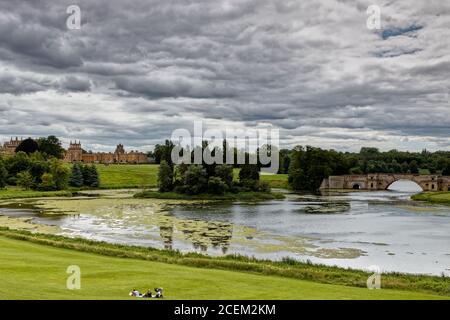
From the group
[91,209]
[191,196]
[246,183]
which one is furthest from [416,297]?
[246,183]

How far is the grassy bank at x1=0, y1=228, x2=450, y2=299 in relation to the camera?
608 inches

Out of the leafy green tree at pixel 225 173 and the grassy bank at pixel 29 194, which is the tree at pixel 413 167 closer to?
the leafy green tree at pixel 225 173

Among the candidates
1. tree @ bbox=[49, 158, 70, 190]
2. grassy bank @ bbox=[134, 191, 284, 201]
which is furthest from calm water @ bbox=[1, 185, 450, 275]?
tree @ bbox=[49, 158, 70, 190]

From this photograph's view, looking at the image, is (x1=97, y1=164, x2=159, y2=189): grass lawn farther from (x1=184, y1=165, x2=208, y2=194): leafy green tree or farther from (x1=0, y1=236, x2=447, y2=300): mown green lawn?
(x1=0, y1=236, x2=447, y2=300): mown green lawn

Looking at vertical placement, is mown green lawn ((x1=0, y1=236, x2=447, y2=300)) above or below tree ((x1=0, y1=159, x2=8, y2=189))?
below

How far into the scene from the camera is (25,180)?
3548 inches

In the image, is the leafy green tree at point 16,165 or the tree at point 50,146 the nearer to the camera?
the leafy green tree at point 16,165

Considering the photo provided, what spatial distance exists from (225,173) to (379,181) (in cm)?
5976

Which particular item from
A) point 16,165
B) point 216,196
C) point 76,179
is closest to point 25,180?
point 16,165

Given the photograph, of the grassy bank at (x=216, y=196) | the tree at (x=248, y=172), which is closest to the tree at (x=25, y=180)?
the grassy bank at (x=216, y=196)

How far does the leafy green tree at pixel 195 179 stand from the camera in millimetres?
77812

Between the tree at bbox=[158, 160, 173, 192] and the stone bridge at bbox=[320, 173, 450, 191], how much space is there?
4573 centimetres

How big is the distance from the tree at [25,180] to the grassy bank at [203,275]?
65.9m

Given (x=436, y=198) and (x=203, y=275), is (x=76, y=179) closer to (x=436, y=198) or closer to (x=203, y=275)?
(x=436, y=198)
